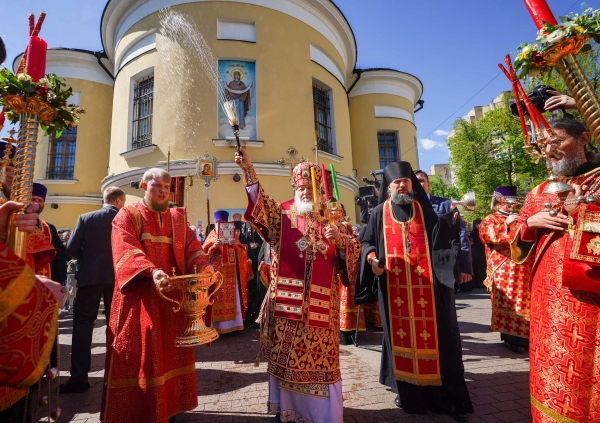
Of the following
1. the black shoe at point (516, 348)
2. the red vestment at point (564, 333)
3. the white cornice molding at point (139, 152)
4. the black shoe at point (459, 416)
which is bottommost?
the black shoe at point (459, 416)

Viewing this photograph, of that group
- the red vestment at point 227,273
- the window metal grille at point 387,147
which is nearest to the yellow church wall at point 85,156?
the red vestment at point 227,273

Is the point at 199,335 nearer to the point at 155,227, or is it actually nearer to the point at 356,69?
the point at 155,227

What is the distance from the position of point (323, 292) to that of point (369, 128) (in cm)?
1699

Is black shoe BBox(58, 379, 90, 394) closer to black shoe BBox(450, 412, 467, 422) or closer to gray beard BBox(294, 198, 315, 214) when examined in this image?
gray beard BBox(294, 198, 315, 214)

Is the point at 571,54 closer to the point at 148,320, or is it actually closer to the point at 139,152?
the point at 148,320

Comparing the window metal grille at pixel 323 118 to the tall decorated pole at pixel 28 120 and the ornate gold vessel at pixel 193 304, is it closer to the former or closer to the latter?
the ornate gold vessel at pixel 193 304

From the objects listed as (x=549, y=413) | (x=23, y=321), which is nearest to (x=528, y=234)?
(x=549, y=413)

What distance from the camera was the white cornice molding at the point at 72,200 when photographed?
51.0 ft

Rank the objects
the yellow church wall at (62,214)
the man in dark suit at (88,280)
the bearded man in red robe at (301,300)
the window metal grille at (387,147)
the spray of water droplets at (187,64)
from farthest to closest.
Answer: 1. the window metal grille at (387,147)
2. the yellow church wall at (62,214)
3. the spray of water droplets at (187,64)
4. the man in dark suit at (88,280)
5. the bearded man in red robe at (301,300)

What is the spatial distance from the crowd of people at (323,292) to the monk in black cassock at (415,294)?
0.04 ft

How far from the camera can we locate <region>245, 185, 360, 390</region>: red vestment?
298 centimetres

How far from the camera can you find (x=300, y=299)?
3.14 meters

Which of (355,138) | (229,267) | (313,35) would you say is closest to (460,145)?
(355,138)

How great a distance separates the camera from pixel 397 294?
11.8 ft
